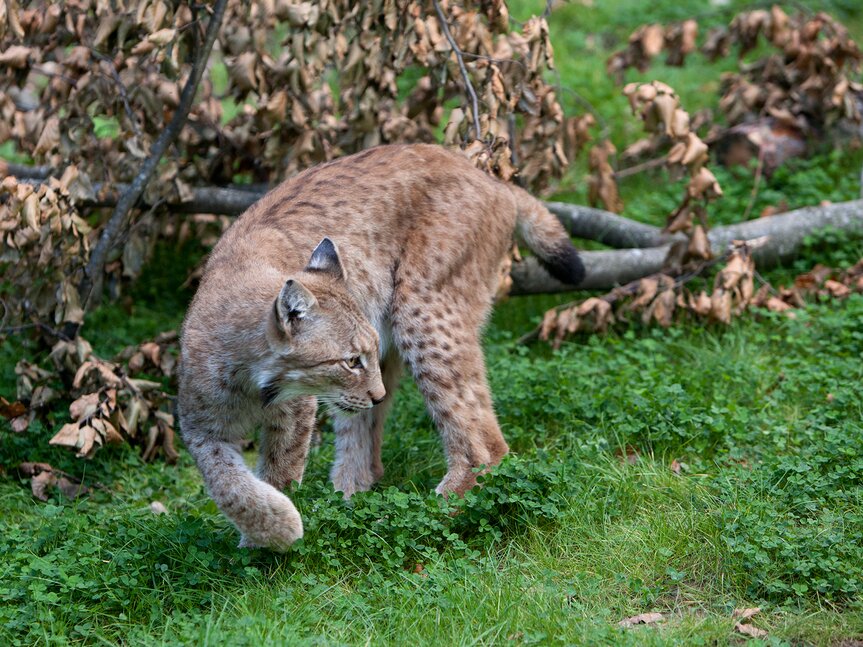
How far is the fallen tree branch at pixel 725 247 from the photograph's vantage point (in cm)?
700

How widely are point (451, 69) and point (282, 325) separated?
2.50 m

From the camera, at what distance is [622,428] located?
540 cm

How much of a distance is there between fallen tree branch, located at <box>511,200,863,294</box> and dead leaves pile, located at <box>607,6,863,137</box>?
3.42ft

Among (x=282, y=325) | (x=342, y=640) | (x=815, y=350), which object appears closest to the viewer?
(x=342, y=640)

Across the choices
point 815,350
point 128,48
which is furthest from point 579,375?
point 128,48

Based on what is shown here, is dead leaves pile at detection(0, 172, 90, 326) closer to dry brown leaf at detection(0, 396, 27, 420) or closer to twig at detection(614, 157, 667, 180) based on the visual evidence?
dry brown leaf at detection(0, 396, 27, 420)

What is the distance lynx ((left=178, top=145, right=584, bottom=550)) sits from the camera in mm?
4504

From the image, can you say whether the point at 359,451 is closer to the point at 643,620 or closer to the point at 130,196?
the point at 643,620

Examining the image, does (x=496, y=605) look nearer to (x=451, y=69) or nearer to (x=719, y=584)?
(x=719, y=584)

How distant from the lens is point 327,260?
4762 millimetres

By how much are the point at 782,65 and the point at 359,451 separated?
5181mm

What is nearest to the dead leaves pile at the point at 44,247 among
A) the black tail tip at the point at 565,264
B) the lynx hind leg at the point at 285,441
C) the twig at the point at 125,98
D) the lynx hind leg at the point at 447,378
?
the twig at the point at 125,98

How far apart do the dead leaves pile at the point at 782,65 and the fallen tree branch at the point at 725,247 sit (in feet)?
3.42

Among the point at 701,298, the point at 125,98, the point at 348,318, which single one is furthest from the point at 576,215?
the point at 348,318
